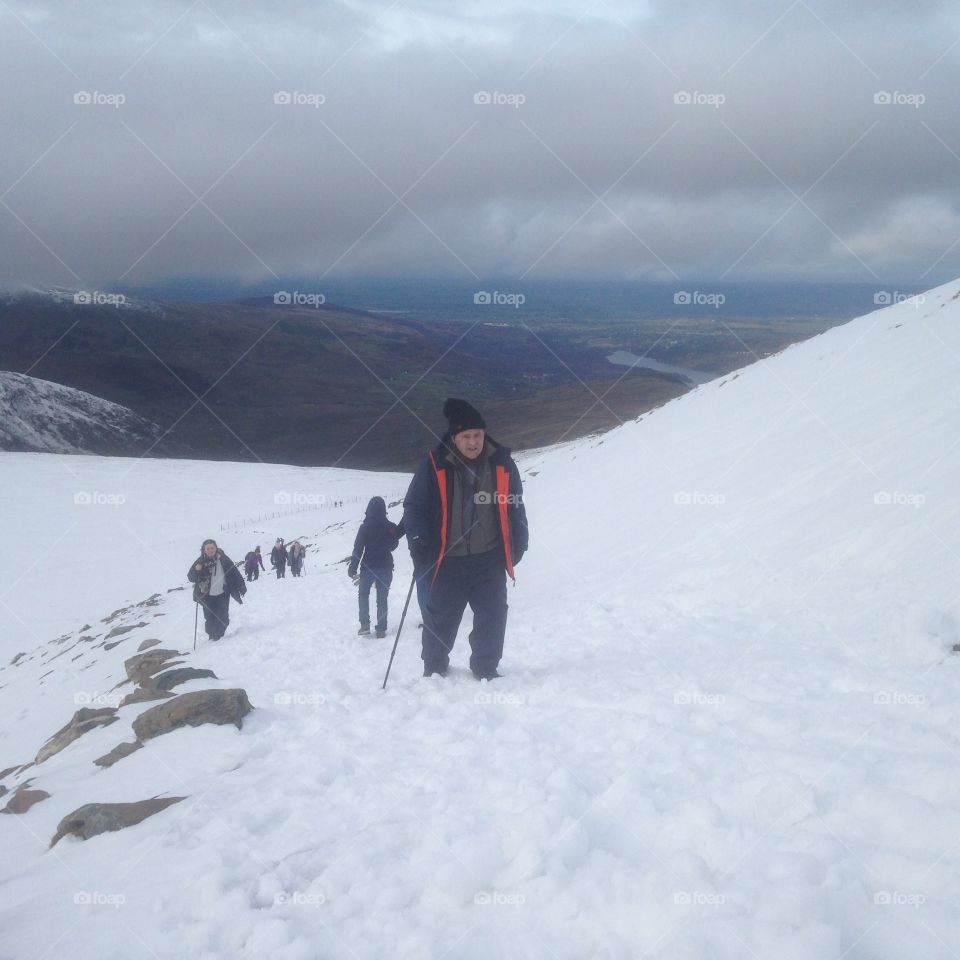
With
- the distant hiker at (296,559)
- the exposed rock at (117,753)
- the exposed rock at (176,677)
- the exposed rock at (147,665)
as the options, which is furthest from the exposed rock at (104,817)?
the distant hiker at (296,559)

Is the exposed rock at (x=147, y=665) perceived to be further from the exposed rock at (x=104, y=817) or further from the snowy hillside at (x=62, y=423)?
the snowy hillside at (x=62, y=423)

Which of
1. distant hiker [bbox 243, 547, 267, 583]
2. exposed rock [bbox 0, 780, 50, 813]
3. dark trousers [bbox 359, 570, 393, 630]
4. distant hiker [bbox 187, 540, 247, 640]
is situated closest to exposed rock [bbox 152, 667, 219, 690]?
exposed rock [bbox 0, 780, 50, 813]

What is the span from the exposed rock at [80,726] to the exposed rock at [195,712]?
1.43m

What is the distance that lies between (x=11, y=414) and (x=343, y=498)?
3502 inches

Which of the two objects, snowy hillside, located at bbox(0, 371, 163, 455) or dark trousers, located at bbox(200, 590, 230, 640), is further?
snowy hillside, located at bbox(0, 371, 163, 455)

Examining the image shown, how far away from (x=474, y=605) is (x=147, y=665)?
247 inches

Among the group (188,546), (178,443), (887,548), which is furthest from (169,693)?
(178,443)

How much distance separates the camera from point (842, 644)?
20.8 feet

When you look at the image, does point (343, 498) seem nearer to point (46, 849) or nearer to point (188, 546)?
point (188, 546)

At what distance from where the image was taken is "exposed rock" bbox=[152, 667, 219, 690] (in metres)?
7.53

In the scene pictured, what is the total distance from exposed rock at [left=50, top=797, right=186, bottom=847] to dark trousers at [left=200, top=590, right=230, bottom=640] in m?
7.40

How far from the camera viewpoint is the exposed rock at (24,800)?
542cm

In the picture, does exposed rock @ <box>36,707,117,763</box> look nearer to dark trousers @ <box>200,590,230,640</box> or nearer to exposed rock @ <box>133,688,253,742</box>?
exposed rock @ <box>133,688,253,742</box>

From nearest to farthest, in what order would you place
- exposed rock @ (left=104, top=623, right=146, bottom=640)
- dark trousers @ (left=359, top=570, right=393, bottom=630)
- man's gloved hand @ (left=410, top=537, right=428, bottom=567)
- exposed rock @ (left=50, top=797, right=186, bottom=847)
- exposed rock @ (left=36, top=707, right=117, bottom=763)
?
1. exposed rock @ (left=50, top=797, right=186, bottom=847)
2. man's gloved hand @ (left=410, top=537, right=428, bottom=567)
3. exposed rock @ (left=36, top=707, right=117, bottom=763)
4. dark trousers @ (left=359, top=570, right=393, bottom=630)
5. exposed rock @ (left=104, top=623, right=146, bottom=640)
